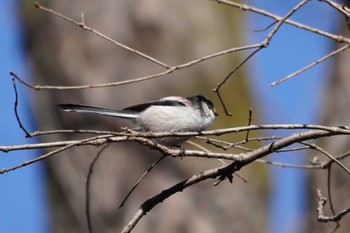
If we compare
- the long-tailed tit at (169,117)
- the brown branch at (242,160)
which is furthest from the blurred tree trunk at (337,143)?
the brown branch at (242,160)

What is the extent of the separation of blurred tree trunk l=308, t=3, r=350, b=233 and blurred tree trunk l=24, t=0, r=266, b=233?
0.69 m

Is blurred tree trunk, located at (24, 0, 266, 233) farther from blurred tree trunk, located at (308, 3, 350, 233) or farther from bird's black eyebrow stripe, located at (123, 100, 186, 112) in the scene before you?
bird's black eyebrow stripe, located at (123, 100, 186, 112)

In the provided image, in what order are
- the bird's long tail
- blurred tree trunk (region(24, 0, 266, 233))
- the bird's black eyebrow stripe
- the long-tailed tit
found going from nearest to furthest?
the bird's long tail, the long-tailed tit, the bird's black eyebrow stripe, blurred tree trunk (region(24, 0, 266, 233))

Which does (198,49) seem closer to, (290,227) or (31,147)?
(290,227)

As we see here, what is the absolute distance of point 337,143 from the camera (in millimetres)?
4488

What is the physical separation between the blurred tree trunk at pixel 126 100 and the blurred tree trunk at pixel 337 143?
687 millimetres

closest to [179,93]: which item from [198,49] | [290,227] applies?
[198,49]

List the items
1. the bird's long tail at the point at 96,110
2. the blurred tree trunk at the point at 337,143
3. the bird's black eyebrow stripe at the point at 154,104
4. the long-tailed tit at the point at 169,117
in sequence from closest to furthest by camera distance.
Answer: the bird's long tail at the point at 96,110
the long-tailed tit at the point at 169,117
the bird's black eyebrow stripe at the point at 154,104
the blurred tree trunk at the point at 337,143

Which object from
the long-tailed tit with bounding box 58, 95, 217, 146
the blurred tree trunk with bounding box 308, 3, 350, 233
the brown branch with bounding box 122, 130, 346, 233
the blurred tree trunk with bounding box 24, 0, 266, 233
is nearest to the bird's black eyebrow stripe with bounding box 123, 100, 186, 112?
the long-tailed tit with bounding box 58, 95, 217, 146

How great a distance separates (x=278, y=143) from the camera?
234 centimetres

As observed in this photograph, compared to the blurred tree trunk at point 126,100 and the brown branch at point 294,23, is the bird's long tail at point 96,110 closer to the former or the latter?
the brown branch at point 294,23

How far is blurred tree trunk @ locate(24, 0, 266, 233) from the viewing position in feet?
16.1

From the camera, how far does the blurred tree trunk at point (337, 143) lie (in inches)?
169

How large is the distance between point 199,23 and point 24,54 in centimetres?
120
